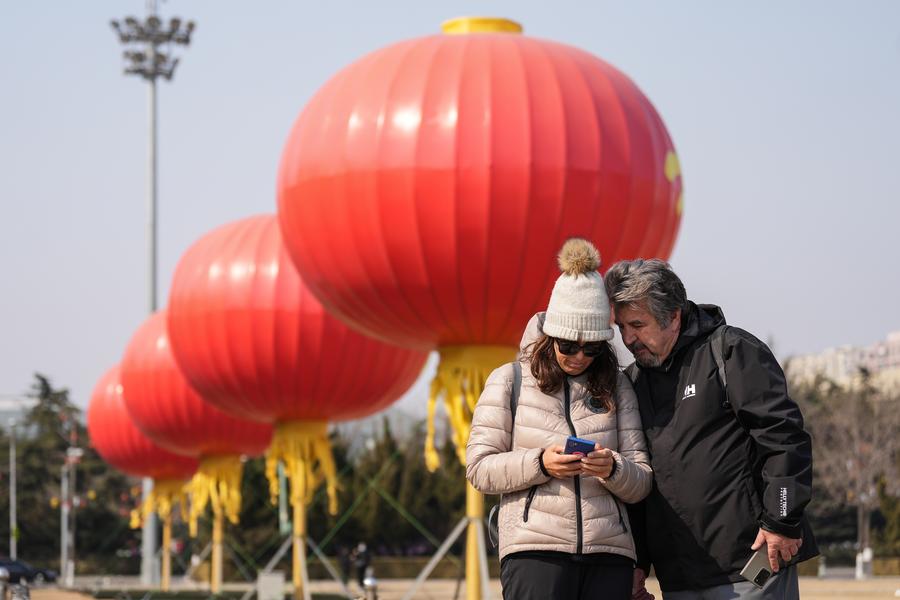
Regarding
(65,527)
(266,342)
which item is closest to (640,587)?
(266,342)

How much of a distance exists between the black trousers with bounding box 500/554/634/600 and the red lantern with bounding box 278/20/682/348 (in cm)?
840

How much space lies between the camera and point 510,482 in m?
4.40

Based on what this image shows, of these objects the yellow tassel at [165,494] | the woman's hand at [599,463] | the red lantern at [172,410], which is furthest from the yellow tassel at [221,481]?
the woman's hand at [599,463]

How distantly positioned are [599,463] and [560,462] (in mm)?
111

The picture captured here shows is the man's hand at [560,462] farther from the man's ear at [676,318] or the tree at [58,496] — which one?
the tree at [58,496]

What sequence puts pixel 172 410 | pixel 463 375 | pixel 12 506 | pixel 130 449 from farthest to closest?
pixel 12 506
pixel 130 449
pixel 172 410
pixel 463 375

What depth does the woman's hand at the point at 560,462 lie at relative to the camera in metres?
4.31

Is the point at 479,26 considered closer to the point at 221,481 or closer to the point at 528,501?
the point at 528,501

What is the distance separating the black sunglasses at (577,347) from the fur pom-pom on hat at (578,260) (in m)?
0.22

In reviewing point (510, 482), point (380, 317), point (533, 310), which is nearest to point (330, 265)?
point (380, 317)

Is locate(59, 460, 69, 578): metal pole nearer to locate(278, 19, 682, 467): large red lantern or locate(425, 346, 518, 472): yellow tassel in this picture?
locate(425, 346, 518, 472): yellow tassel

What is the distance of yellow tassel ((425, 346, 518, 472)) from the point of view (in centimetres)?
1446

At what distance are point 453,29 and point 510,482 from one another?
10178 millimetres

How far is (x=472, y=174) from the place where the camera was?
1264 cm
